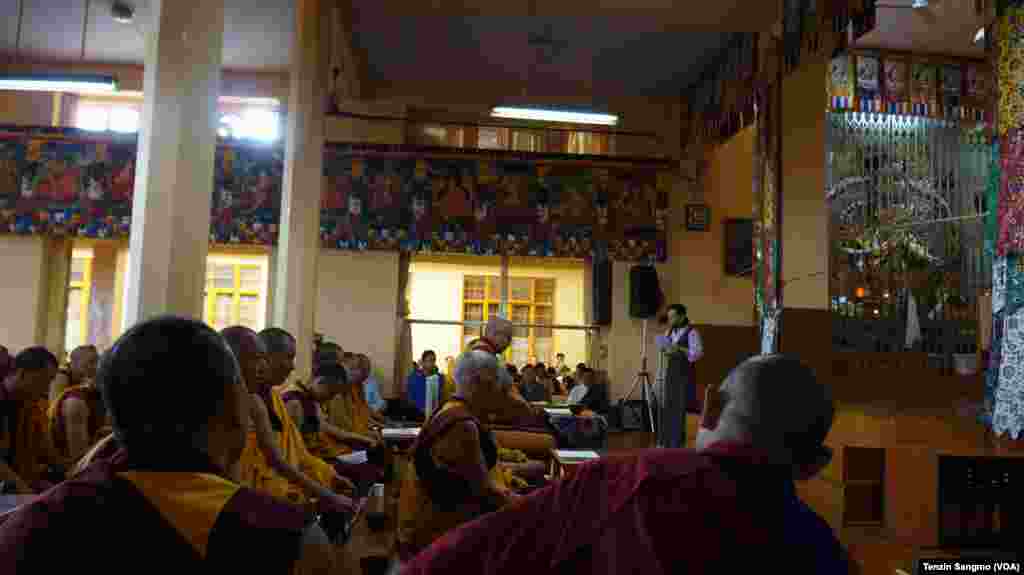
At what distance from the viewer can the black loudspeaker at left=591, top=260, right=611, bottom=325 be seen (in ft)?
39.7

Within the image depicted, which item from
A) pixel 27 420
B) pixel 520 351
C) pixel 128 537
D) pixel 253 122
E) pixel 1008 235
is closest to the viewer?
pixel 128 537

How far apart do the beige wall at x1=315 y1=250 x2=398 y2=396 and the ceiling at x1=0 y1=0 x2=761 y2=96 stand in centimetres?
319

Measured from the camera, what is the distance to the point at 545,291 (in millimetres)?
15516

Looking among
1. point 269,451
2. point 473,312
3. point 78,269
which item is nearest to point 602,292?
point 473,312

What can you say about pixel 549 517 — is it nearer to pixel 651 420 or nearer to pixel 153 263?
pixel 153 263

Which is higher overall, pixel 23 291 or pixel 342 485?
pixel 23 291

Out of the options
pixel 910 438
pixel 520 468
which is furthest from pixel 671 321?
pixel 520 468

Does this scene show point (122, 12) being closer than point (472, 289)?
Yes

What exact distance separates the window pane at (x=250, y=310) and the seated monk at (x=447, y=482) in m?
11.5

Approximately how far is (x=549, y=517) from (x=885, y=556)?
4296 mm

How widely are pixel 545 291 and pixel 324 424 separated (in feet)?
33.5

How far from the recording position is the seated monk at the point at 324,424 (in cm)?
510

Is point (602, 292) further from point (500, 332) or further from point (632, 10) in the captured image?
point (500, 332)

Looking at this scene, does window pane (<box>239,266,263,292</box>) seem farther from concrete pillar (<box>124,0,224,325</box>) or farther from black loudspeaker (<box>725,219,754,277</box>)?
concrete pillar (<box>124,0,224,325</box>)
